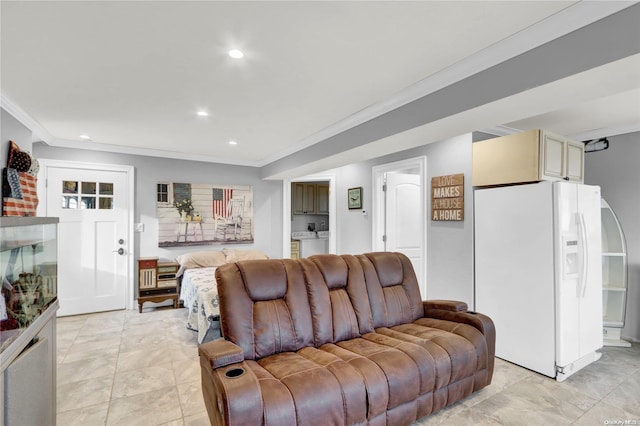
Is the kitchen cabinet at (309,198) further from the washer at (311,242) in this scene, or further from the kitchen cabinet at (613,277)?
the kitchen cabinet at (613,277)

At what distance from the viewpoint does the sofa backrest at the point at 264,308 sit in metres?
2.03

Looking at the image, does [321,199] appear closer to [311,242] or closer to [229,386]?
[311,242]

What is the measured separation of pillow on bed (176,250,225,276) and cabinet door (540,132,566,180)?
4203 millimetres

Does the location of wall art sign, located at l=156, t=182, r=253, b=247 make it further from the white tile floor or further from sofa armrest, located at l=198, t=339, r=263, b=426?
sofa armrest, located at l=198, t=339, r=263, b=426

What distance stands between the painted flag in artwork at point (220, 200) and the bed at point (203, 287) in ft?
2.12

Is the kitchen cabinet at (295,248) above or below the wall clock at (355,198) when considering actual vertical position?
below

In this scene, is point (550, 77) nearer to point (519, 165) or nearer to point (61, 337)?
point (519, 165)

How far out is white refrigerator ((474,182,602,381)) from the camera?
2.63 meters

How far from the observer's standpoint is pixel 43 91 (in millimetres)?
2648

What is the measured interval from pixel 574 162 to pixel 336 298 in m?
2.69

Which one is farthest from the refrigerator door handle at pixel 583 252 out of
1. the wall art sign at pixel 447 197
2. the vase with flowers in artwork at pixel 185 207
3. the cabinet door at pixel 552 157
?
the vase with flowers in artwork at pixel 185 207

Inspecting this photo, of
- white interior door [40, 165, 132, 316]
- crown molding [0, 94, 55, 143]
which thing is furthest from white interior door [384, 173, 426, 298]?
crown molding [0, 94, 55, 143]

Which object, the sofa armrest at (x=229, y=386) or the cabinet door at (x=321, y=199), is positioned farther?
the cabinet door at (x=321, y=199)

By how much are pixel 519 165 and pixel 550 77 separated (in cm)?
129
